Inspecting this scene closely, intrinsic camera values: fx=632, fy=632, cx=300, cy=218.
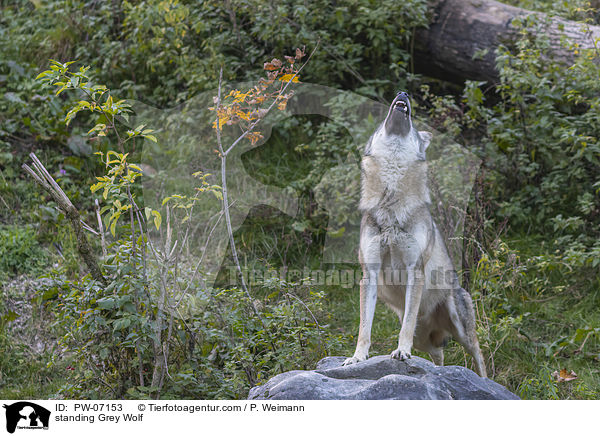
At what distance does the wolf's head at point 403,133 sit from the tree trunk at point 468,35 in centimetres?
404

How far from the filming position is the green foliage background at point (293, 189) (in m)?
4.95

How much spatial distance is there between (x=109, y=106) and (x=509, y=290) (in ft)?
14.2

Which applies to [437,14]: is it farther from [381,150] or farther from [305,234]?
[381,150]

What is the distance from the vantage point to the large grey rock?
12.4 ft

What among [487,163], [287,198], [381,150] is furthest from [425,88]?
[381,150]

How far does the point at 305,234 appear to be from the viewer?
23.1ft

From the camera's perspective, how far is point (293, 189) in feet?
23.9

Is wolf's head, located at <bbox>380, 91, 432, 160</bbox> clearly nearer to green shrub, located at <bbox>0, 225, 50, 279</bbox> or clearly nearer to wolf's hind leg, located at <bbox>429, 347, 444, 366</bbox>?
wolf's hind leg, located at <bbox>429, 347, 444, 366</bbox>

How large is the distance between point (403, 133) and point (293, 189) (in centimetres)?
310

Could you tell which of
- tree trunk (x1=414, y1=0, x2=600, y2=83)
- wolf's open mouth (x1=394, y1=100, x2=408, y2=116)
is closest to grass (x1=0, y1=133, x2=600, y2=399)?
wolf's open mouth (x1=394, y1=100, x2=408, y2=116)
